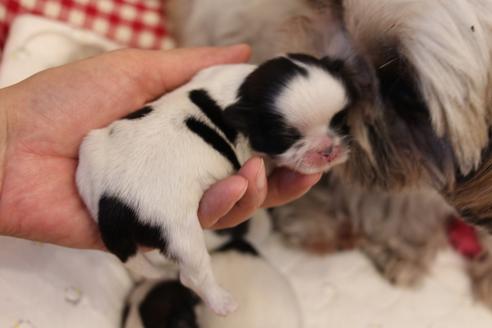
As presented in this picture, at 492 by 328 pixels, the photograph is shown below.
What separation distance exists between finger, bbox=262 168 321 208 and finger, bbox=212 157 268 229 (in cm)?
8

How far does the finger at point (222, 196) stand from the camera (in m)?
0.93

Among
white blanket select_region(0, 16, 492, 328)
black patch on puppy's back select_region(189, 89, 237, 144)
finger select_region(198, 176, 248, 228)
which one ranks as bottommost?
white blanket select_region(0, 16, 492, 328)

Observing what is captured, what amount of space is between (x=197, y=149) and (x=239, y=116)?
0.09m

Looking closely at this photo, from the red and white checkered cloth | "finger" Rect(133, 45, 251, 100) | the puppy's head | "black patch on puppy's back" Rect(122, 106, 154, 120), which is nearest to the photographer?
the puppy's head

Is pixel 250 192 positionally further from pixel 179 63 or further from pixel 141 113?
pixel 179 63

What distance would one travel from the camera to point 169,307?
1281 millimetres

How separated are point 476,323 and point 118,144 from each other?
1.03 meters

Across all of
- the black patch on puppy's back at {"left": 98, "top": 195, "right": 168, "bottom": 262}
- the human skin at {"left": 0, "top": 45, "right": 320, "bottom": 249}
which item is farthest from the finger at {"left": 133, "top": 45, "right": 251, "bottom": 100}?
the black patch on puppy's back at {"left": 98, "top": 195, "right": 168, "bottom": 262}

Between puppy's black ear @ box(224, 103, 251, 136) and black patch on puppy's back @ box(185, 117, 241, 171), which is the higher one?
puppy's black ear @ box(224, 103, 251, 136)

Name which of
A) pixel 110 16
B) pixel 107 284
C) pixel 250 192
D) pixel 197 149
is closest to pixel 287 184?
pixel 250 192

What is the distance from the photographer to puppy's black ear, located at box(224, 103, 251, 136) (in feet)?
2.99

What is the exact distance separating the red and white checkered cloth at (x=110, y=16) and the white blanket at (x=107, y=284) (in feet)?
0.24

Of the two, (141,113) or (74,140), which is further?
(74,140)

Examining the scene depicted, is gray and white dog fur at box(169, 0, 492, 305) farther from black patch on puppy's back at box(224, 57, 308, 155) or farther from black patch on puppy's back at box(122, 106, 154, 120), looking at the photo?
black patch on puppy's back at box(122, 106, 154, 120)
